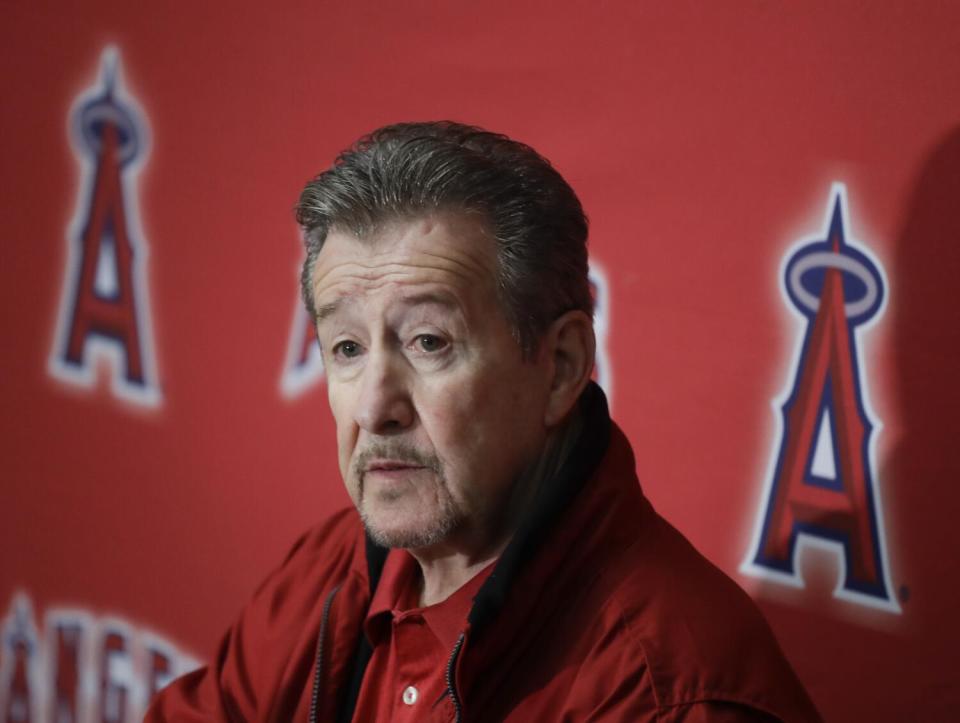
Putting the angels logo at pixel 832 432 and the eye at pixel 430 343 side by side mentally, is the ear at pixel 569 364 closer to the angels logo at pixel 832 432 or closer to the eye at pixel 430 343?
the eye at pixel 430 343

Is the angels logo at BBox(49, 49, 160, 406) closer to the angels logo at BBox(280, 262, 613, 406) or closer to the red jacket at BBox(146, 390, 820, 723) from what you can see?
the angels logo at BBox(280, 262, 613, 406)

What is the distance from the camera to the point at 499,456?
4.03 feet

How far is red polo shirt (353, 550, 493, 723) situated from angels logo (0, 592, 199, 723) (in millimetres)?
710

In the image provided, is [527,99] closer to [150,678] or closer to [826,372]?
[826,372]

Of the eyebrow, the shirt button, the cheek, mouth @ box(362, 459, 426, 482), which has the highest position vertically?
the eyebrow

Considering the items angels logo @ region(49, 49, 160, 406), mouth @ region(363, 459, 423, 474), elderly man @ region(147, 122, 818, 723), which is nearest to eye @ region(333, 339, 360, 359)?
elderly man @ region(147, 122, 818, 723)

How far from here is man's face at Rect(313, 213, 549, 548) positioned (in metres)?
1.19

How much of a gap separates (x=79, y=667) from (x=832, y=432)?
1236mm

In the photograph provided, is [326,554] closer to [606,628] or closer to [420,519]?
[420,519]

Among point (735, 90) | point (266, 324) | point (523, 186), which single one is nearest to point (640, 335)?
point (735, 90)

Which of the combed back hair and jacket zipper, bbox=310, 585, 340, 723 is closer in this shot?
the combed back hair

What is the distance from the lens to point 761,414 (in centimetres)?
151

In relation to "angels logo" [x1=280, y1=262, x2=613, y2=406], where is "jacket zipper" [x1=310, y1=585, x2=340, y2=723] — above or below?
below

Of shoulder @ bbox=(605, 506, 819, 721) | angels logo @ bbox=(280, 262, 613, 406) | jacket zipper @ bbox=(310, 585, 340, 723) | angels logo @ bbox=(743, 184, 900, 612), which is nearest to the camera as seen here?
shoulder @ bbox=(605, 506, 819, 721)
